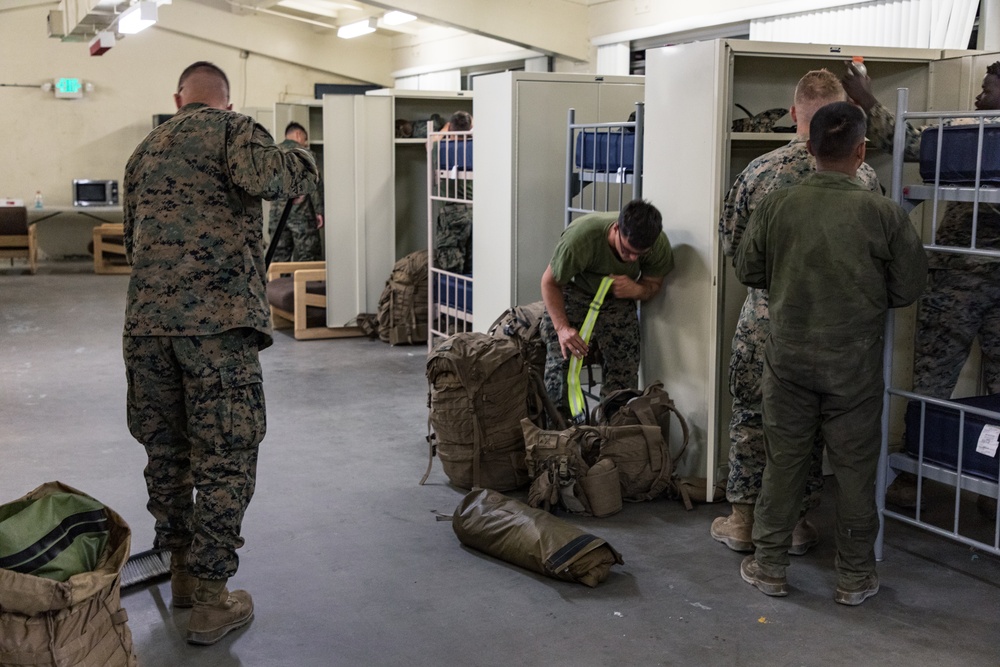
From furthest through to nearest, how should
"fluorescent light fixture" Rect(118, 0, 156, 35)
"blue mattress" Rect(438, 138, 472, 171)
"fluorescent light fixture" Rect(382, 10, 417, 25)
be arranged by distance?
"fluorescent light fixture" Rect(382, 10, 417, 25)
"fluorescent light fixture" Rect(118, 0, 156, 35)
"blue mattress" Rect(438, 138, 472, 171)

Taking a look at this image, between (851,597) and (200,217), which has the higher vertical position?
(200,217)

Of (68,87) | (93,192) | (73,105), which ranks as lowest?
(93,192)

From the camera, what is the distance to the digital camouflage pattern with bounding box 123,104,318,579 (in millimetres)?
2965

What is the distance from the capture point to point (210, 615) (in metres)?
3.04

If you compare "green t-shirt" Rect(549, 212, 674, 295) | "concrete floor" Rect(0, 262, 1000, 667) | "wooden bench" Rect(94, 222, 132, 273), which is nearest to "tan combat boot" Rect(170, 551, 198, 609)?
"concrete floor" Rect(0, 262, 1000, 667)

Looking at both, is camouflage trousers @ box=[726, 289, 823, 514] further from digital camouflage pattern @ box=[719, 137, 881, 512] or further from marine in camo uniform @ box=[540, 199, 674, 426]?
marine in camo uniform @ box=[540, 199, 674, 426]

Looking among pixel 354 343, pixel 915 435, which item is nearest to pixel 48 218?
pixel 354 343

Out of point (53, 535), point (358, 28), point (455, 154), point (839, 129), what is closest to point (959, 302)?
point (839, 129)

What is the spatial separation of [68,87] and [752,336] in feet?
41.9

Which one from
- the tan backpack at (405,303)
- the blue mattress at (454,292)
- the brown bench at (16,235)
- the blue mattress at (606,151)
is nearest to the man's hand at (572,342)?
the blue mattress at (606,151)

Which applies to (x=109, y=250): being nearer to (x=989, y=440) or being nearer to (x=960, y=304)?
(x=960, y=304)

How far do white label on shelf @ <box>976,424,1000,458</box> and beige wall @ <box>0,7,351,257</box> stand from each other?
519 inches

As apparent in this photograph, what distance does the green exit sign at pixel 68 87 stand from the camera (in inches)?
544

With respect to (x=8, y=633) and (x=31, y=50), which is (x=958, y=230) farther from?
(x=31, y=50)
